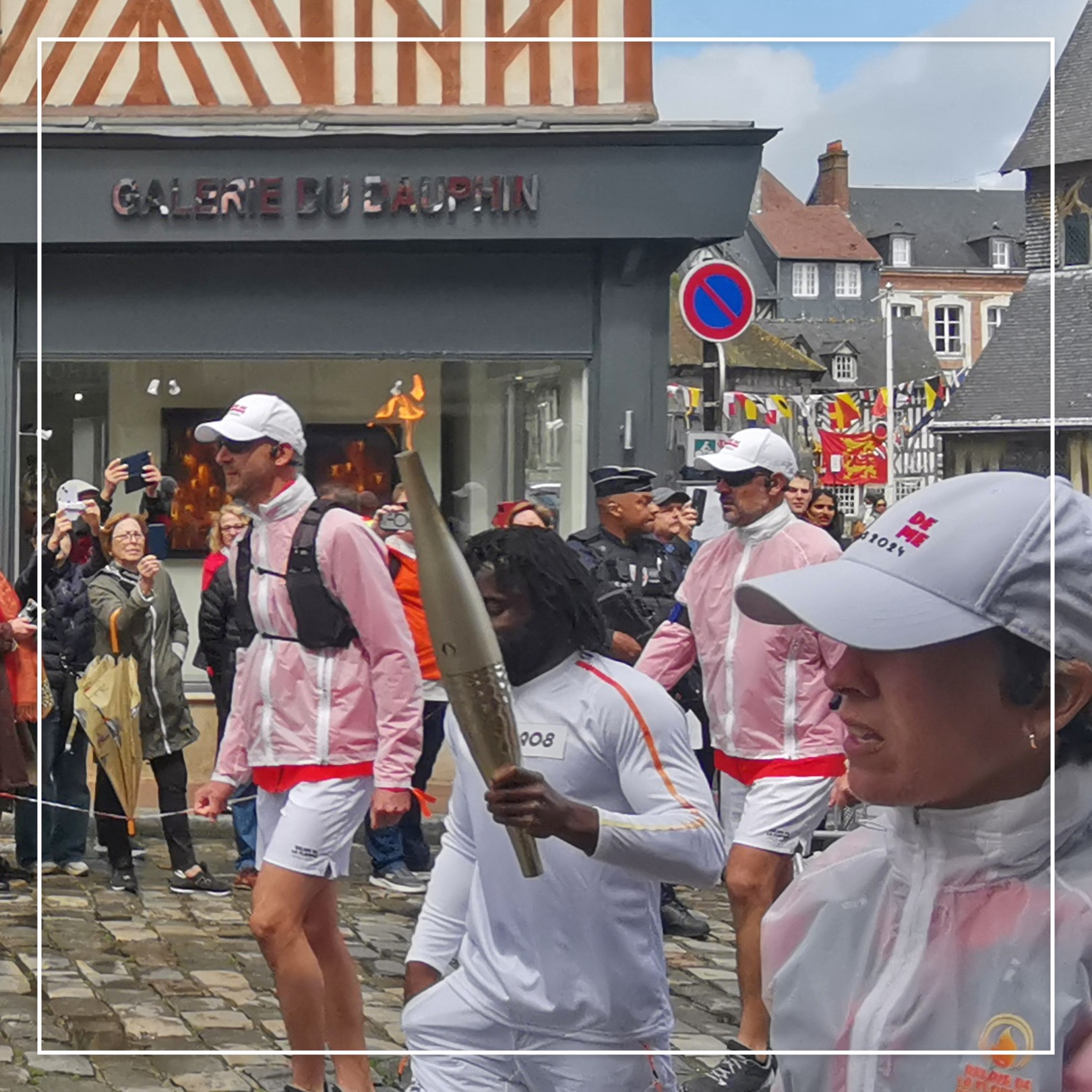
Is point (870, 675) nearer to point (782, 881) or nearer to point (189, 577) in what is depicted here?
point (782, 881)

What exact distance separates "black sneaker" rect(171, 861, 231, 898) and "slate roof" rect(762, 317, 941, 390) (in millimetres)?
3841

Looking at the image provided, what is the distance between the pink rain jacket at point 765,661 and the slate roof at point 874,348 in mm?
662

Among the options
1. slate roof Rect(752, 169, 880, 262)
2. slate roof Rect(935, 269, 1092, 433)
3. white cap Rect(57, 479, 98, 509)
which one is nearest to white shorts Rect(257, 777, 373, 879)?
slate roof Rect(752, 169, 880, 262)

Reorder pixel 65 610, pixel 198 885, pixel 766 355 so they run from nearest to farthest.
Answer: pixel 766 355, pixel 198 885, pixel 65 610

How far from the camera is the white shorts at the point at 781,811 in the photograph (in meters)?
5.20

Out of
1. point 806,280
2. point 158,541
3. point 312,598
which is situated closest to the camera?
point 312,598

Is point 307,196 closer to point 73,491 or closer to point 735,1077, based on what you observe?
point 73,491

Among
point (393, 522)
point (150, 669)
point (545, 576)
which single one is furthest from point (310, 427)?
point (150, 669)

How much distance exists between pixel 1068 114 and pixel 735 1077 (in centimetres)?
271

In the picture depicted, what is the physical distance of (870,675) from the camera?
60.1 inches

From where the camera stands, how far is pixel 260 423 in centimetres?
468

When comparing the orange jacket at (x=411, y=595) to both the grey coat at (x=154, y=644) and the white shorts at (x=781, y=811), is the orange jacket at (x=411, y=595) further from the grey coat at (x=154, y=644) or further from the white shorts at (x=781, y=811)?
the white shorts at (x=781, y=811)

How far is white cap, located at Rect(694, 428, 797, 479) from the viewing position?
5.20 metres

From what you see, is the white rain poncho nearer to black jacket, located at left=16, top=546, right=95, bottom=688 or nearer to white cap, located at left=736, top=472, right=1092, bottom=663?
white cap, located at left=736, top=472, right=1092, bottom=663
